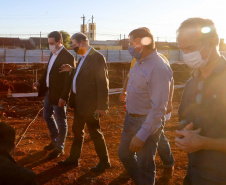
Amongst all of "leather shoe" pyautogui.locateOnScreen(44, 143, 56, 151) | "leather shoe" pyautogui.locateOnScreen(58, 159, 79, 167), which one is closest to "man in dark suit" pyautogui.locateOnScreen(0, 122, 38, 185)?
"leather shoe" pyautogui.locateOnScreen(58, 159, 79, 167)

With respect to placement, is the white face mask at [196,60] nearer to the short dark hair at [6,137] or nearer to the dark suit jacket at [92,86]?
the short dark hair at [6,137]

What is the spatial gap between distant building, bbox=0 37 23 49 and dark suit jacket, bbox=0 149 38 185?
60.4 metres

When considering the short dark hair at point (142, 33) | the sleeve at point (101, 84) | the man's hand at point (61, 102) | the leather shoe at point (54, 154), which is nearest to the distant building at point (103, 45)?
the leather shoe at point (54, 154)

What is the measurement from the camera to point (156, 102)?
110 inches

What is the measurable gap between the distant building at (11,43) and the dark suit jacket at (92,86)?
5790cm

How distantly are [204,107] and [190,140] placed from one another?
0.21m

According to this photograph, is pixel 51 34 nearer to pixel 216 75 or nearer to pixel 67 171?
pixel 67 171

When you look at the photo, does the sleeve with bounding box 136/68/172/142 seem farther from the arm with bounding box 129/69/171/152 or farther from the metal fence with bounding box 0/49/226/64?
the metal fence with bounding box 0/49/226/64

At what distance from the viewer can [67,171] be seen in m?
4.54

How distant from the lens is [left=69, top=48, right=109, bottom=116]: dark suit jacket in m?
4.36

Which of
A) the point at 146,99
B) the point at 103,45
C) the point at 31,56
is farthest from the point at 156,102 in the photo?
the point at 103,45

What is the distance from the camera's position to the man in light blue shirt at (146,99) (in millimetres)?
2799

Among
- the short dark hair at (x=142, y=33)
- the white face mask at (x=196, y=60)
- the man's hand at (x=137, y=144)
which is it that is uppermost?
the short dark hair at (x=142, y=33)

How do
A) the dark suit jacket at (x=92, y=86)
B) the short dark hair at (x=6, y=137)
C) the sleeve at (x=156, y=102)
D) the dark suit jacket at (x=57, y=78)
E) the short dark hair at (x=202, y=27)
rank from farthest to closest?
1. the dark suit jacket at (x=57, y=78)
2. the dark suit jacket at (x=92, y=86)
3. the sleeve at (x=156, y=102)
4. the short dark hair at (x=6, y=137)
5. the short dark hair at (x=202, y=27)
